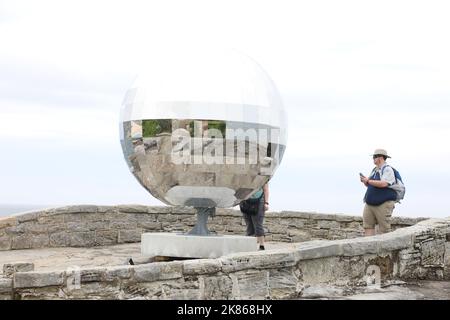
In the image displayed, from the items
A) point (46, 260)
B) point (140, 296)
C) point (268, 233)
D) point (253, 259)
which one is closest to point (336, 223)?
point (268, 233)

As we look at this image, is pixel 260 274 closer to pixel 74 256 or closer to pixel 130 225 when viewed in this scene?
pixel 74 256

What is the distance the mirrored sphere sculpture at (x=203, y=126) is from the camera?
696 centimetres

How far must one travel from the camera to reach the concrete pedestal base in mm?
7441

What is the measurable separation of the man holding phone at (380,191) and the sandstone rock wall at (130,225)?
257cm

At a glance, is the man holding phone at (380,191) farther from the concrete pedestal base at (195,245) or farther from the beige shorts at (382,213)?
the concrete pedestal base at (195,245)

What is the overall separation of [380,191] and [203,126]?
129 inches

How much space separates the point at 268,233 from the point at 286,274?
6.21 m

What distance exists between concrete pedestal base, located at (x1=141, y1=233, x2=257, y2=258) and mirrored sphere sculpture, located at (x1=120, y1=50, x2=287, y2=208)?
43cm

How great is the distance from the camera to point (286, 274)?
617 cm

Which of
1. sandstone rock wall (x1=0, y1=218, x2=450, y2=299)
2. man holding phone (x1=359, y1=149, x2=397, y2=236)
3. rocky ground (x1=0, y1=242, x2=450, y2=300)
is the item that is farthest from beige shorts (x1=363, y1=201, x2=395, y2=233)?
rocky ground (x1=0, y1=242, x2=450, y2=300)

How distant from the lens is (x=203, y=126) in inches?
273

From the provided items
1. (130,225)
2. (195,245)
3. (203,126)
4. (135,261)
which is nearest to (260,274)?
(195,245)

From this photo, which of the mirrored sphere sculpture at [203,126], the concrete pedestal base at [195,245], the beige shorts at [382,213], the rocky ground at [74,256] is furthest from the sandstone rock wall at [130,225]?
the mirrored sphere sculpture at [203,126]

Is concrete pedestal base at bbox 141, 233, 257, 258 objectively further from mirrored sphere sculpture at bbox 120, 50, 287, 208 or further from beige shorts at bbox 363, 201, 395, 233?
beige shorts at bbox 363, 201, 395, 233
